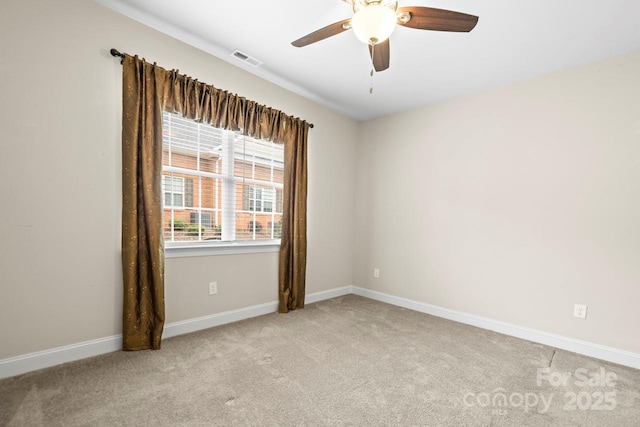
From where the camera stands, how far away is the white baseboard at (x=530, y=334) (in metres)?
2.30

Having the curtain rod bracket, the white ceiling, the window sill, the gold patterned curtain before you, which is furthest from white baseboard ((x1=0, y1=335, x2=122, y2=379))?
the white ceiling

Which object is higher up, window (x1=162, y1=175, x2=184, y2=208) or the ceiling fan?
the ceiling fan

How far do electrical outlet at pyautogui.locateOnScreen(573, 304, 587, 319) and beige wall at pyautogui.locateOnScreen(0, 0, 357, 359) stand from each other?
3.52 meters

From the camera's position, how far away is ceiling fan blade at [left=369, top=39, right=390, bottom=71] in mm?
1762

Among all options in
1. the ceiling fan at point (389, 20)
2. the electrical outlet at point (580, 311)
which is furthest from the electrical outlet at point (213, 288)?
the electrical outlet at point (580, 311)

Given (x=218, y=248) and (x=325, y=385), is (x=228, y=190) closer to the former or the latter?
(x=218, y=248)

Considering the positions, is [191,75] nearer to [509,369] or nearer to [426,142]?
[426,142]

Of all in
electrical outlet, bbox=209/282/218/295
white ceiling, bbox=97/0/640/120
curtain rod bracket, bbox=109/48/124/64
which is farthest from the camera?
electrical outlet, bbox=209/282/218/295

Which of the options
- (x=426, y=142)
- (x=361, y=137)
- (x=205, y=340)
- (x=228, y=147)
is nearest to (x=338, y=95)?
(x=361, y=137)

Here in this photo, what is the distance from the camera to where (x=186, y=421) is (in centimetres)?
148

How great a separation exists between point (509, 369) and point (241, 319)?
2.41m

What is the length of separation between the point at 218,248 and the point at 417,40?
101 inches

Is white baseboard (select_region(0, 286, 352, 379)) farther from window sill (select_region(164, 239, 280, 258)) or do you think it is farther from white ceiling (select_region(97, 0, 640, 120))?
white ceiling (select_region(97, 0, 640, 120))

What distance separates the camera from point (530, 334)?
2.71m
